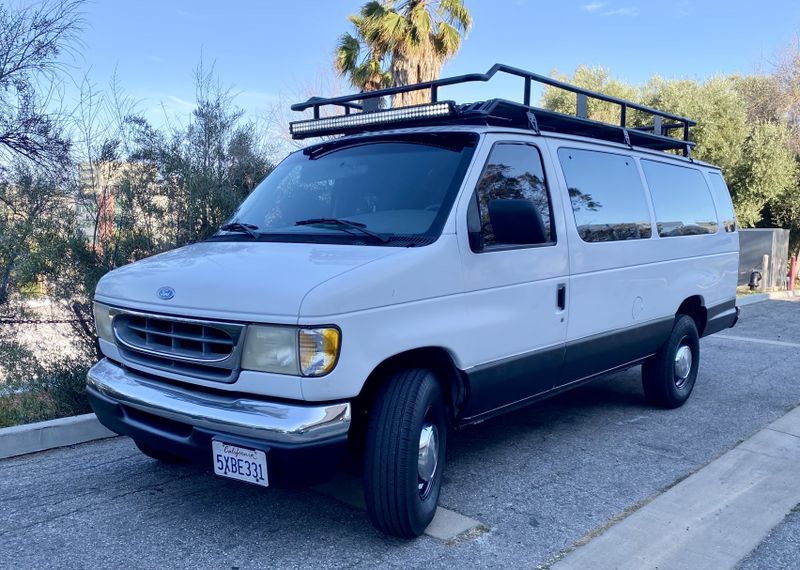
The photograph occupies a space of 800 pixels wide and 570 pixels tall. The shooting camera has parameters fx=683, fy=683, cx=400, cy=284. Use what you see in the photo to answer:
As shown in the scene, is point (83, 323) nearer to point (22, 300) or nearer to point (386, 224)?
point (22, 300)

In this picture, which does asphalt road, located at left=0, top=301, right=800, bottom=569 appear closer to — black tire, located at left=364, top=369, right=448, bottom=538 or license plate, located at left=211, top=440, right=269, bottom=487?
black tire, located at left=364, top=369, right=448, bottom=538

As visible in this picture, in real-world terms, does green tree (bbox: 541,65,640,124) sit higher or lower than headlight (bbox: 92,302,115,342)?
higher

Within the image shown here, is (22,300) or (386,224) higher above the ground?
(386,224)

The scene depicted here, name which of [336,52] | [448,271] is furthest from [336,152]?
[336,52]

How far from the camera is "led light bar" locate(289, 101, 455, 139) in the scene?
4.12m

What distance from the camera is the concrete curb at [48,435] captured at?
4617 millimetres

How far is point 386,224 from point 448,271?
468 millimetres

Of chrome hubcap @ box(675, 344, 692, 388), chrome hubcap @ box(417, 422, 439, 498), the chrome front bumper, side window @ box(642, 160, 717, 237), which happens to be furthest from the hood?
chrome hubcap @ box(675, 344, 692, 388)

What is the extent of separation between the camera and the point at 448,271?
3.57 m

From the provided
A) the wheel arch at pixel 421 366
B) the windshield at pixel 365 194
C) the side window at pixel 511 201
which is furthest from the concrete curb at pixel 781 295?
the wheel arch at pixel 421 366

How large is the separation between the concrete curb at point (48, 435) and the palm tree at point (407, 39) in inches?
458

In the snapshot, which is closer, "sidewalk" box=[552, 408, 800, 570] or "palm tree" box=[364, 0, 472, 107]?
"sidewalk" box=[552, 408, 800, 570]

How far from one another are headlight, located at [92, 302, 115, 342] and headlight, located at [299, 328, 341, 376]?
1.37m

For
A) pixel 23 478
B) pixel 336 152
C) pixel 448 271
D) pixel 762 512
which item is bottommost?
pixel 762 512
